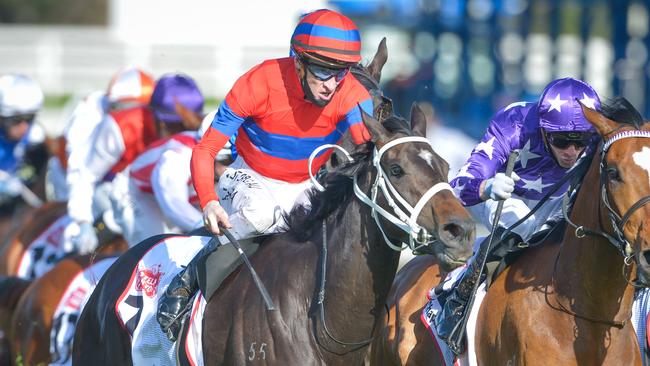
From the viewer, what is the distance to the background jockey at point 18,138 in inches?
433

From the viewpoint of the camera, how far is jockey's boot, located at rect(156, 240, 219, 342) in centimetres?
586

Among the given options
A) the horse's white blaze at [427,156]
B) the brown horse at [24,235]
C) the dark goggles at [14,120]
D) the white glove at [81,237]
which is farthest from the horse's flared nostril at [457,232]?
the dark goggles at [14,120]

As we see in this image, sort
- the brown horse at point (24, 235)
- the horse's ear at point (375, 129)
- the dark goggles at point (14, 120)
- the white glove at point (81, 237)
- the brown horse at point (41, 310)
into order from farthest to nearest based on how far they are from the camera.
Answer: the dark goggles at point (14, 120) → the brown horse at point (24, 235) → the white glove at point (81, 237) → the brown horse at point (41, 310) → the horse's ear at point (375, 129)

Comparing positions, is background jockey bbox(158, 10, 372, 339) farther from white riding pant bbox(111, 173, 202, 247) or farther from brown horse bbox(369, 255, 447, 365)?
white riding pant bbox(111, 173, 202, 247)

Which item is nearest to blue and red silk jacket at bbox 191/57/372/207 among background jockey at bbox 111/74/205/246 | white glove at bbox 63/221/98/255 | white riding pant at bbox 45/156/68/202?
background jockey at bbox 111/74/205/246

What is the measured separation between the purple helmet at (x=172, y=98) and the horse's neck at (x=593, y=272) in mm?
4187

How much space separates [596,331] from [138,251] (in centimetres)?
249

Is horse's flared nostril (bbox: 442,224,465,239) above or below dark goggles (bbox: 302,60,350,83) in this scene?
below

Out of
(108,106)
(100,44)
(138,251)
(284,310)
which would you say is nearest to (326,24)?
(284,310)

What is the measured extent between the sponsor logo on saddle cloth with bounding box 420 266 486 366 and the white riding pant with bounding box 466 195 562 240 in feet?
1.04

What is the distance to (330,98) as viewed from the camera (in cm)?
569

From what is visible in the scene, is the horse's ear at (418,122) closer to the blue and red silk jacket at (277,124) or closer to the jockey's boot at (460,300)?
the blue and red silk jacket at (277,124)

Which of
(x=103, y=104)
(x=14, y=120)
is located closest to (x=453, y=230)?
(x=103, y=104)

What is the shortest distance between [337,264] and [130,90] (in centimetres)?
568
